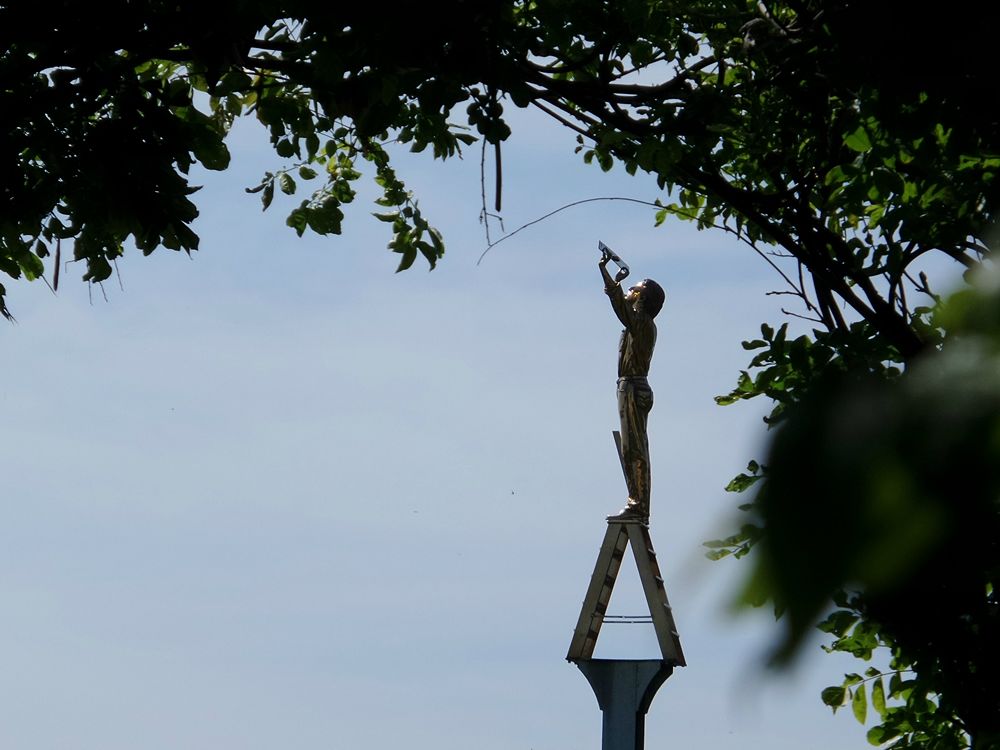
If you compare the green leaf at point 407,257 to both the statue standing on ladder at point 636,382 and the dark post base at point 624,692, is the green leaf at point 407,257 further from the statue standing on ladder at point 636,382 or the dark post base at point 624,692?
the dark post base at point 624,692

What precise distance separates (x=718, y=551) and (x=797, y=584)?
6 cm

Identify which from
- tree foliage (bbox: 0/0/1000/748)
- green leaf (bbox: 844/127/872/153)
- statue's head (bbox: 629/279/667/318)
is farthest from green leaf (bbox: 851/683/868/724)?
statue's head (bbox: 629/279/667/318)

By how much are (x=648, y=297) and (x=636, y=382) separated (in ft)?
1.83

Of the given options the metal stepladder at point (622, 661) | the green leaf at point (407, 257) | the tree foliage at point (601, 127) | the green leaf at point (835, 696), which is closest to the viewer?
the tree foliage at point (601, 127)

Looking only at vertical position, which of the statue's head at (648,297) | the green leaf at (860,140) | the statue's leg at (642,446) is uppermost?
the statue's head at (648,297)

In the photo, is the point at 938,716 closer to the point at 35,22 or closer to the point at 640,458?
the point at 640,458

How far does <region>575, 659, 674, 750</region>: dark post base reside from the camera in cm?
919

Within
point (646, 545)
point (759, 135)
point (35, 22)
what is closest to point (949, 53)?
→ point (35, 22)

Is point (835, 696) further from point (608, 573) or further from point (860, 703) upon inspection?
point (608, 573)

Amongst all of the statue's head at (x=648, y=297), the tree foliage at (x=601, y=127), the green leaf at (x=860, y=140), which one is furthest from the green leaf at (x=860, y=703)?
the statue's head at (x=648, y=297)

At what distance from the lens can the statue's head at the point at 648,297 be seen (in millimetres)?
9398

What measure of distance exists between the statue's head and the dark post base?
2.24m

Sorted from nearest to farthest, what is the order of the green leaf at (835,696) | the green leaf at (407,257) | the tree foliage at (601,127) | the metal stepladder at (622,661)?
the tree foliage at (601,127) → the green leaf at (835,696) → the green leaf at (407,257) → the metal stepladder at (622,661)

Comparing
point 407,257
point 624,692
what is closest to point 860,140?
point 407,257
